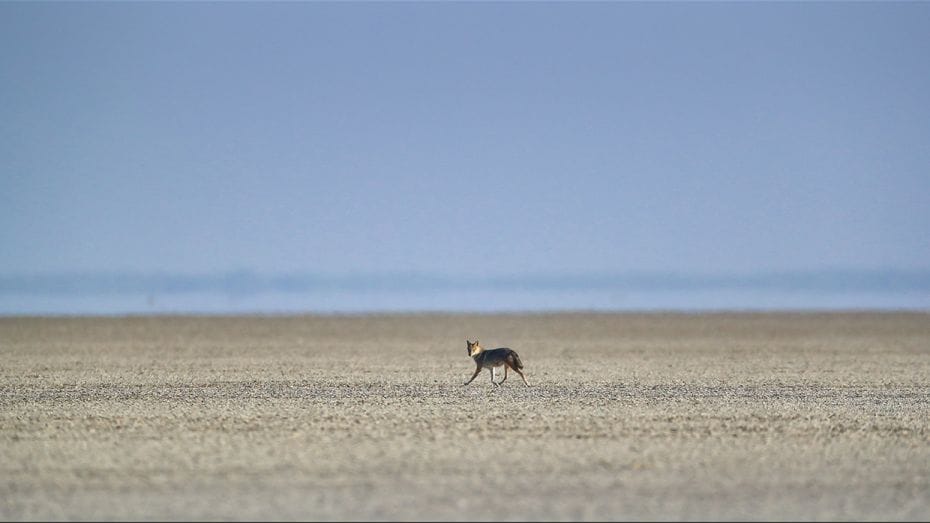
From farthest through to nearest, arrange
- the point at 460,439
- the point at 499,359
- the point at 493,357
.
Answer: the point at 493,357
the point at 499,359
the point at 460,439

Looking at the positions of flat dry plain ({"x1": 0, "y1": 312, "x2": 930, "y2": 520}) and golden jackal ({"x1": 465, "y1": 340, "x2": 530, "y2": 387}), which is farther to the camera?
golden jackal ({"x1": 465, "y1": 340, "x2": 530, "y2": 387})

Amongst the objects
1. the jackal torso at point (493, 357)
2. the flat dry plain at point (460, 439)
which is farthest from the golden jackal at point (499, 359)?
the flat dry plain at point (460, 439)

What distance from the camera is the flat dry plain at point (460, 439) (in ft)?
36.8

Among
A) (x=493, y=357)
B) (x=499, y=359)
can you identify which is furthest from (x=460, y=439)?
(x=493, y=357)

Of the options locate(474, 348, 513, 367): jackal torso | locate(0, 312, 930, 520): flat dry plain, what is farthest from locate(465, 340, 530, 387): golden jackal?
locate(0, 312, 930, 520): flat dry plain

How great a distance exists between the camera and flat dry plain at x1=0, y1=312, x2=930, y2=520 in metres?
11.2

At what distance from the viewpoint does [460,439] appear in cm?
1473

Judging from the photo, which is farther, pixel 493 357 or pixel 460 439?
pixel 493 357

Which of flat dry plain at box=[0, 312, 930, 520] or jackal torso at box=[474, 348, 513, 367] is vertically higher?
jackal torso at box=[474, 348, 513, 367]

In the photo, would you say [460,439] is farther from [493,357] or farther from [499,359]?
[493,357]

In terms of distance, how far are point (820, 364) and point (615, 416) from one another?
1426 centimetres

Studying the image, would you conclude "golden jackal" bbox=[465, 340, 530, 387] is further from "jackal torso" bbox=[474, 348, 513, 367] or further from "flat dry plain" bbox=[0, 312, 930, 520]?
"flat dry plain" bbox=[0, 312, 930, 520]

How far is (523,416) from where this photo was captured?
56.2 feet

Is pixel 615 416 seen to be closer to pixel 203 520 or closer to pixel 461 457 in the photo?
pixel 461 457
